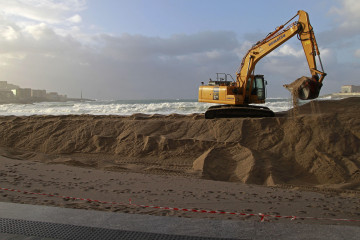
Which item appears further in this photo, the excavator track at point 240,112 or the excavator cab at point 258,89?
the excavator cab at point 258,89

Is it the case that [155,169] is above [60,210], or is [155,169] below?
below

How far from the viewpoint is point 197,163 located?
897cm

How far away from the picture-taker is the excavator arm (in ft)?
34.1

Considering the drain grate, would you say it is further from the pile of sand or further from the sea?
the sea

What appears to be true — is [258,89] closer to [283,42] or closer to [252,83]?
[252,83]

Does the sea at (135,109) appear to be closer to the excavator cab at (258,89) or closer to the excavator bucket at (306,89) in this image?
the excavator cab at (258,89)

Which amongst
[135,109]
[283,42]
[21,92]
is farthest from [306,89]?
[21,92]

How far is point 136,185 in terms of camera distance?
6.21m

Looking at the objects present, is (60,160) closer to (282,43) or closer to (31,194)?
(31,194)

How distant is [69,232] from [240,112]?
10781 mm

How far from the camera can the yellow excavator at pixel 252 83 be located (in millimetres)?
10898

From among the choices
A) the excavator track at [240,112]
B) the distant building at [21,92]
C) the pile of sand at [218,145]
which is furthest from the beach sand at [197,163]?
the distant building at [21,92]

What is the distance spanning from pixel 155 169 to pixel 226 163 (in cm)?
208

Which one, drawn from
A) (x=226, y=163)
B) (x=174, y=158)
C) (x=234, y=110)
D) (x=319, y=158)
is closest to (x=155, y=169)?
(x=174, y=158)
